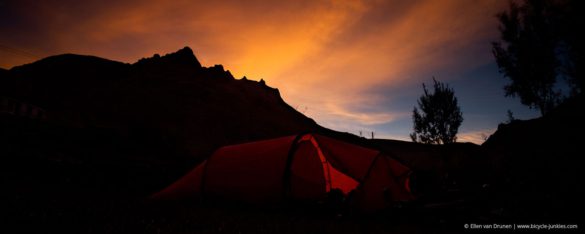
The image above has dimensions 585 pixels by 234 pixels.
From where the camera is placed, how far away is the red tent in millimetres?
7996

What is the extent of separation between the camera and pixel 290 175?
8.66 metres

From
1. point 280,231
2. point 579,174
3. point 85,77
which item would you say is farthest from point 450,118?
point 85,77

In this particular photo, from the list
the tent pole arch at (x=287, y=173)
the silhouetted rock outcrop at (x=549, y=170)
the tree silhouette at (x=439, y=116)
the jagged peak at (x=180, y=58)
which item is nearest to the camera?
the silhouetted rock outcrop at (x=549, y=170)

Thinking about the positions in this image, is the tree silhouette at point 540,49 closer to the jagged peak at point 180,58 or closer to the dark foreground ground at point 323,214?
the dark foreground ground at point 323,214

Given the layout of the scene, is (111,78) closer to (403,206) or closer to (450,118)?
(450,118)

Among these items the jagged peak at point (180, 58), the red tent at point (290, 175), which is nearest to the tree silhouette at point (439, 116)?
the red tent at point (290, 175)

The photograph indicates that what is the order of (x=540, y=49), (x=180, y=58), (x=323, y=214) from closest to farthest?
(x=323, y=214)
(x=540, y=49)
(x=180, y=58)

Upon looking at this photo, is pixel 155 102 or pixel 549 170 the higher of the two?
pixel 155 102

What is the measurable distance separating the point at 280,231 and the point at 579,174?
8.97 metres

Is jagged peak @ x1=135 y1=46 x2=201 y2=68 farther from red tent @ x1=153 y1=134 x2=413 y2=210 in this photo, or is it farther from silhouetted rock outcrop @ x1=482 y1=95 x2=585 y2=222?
silhouetted rock outcrop @ x1=482 y1=95 x2=585 y2=222

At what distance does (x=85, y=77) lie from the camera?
221ft

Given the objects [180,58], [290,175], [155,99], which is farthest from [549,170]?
[180,58]

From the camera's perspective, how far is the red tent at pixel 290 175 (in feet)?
26.2

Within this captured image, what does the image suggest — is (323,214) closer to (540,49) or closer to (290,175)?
(290,175)
